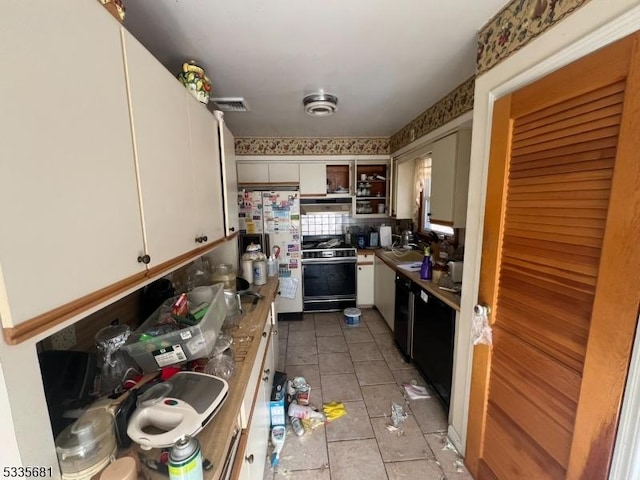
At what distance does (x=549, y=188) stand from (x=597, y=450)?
0.87 metres

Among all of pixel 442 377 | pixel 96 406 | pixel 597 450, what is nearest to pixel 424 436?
pixel 442 377

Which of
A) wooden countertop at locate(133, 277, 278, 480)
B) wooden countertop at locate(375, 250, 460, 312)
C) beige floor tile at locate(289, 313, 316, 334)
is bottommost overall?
beige floor tile at locate(289, 313, 316, 334)

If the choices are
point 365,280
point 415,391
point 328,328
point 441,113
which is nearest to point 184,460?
point 415,391

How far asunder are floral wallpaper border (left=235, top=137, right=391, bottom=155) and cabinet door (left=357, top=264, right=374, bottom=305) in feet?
5.10

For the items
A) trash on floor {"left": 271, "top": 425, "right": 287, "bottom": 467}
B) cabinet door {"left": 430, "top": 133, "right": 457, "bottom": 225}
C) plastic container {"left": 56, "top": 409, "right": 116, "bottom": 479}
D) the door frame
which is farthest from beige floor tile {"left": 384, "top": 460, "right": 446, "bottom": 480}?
cabinet door {"left": 430, "top": 133, "right": 457, "bottom": 225}

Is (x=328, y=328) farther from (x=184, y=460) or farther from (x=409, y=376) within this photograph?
(x=184, y=460)

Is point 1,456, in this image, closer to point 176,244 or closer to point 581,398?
point 176,244

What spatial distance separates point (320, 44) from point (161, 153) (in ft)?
3.32

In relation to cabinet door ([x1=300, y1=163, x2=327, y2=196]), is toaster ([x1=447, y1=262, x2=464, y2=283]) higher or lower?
lower

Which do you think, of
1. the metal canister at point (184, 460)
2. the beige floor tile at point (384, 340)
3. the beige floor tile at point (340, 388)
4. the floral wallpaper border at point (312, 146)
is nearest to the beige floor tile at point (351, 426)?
the beige floor tile at point (340, 388)

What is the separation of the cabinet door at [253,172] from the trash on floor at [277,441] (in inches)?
105

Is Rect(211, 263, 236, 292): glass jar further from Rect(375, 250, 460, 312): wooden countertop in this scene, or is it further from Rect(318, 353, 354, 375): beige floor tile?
Rect(375, 250, 460, 312): wooden countertop

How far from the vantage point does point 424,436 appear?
1722mm

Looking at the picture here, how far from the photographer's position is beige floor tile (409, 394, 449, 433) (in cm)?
179
